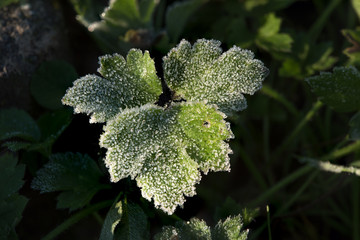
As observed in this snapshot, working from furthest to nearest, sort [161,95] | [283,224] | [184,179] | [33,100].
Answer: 1. [283,224]
2. [33,100]
3. [161,95]
4. [184,179]

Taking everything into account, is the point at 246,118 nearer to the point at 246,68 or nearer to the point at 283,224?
the point at 283,224

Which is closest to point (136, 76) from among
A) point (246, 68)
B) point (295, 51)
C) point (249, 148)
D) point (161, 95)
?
point (161, 95)

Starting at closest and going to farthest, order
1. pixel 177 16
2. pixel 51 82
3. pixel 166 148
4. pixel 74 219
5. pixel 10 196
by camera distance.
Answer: pixel 166 148 < pixel 10 196 < pixel 74 219 < pixel 51 82 < pixel 177 16

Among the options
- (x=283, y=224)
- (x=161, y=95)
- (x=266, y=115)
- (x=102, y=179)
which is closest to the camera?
(x=161, y=95)

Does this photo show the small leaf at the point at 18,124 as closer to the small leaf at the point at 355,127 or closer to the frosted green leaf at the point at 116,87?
the frosted green leaf at the point at 116,87

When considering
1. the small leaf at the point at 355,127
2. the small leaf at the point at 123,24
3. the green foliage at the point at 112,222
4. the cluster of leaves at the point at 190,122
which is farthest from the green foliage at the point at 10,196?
the small leaf at the point at 355,127

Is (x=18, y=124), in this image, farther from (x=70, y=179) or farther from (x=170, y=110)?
(x=170, y=110)

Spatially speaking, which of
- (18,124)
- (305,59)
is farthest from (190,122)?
(305,59)
